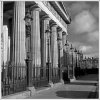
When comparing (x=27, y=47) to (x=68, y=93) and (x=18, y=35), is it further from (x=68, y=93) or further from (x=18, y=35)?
(x=68, y=93)

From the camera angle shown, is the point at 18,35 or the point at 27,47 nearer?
the point at 18,35

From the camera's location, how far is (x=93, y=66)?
65.4m

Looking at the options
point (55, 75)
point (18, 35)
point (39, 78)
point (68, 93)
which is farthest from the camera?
point (55, 75)

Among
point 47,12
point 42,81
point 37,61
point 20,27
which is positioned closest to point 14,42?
point 20,27

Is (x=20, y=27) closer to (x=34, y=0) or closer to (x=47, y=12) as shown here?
(x=34, y=0)

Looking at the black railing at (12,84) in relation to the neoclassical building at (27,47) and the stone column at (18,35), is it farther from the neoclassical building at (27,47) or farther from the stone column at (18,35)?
the stone column at (18,35)

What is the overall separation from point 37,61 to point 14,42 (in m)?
6.72

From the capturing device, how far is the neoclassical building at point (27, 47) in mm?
16406

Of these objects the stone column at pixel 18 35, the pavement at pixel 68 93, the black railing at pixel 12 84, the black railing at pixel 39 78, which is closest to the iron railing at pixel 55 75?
the black railing at pixel 39 78

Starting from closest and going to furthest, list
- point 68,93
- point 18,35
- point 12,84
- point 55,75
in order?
point 12,84
point 68,93
point 18,35
point 55,75

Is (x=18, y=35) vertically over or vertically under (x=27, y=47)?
over

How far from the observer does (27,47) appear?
34.4m

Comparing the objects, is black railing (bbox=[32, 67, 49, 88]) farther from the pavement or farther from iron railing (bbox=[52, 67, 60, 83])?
iron railing (bbox=[52, 67, 60, 83])

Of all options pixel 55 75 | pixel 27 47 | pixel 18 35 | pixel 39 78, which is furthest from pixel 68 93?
pixel 27 47
